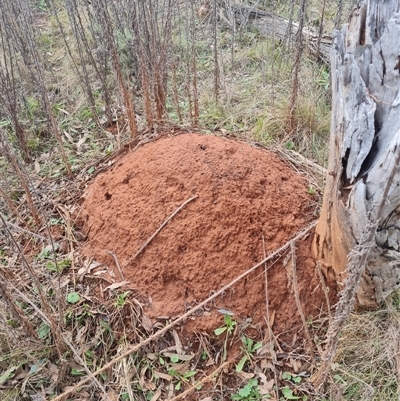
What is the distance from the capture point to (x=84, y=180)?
9.30ft

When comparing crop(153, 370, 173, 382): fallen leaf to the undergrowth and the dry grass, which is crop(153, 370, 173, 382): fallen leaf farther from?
the dry grass

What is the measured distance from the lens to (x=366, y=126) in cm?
→ 157

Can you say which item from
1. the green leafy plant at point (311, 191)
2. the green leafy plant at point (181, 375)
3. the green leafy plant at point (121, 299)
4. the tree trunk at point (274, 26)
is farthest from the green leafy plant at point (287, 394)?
the tree trunk at point (274, 26)

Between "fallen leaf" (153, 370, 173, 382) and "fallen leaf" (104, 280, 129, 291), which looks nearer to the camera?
"fallen leaf" (153, 370, 173, 382)

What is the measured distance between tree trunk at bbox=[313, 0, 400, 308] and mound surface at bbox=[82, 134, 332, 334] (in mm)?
440

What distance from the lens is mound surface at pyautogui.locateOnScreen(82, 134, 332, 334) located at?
2080 millimetres

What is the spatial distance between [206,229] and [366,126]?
2.99ft

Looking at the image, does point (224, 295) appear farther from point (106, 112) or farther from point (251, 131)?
point (106, 112)

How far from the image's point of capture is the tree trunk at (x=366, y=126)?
156 cm

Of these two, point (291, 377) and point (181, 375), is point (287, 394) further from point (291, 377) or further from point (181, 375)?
point (181, 375)

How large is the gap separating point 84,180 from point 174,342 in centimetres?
128

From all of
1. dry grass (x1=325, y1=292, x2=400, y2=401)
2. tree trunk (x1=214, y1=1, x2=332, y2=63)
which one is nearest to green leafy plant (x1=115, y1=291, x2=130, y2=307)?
dry grass (x1=325, y1=292, x2=400, y2=401)

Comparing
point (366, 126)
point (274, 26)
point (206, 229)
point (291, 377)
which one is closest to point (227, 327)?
point (291, 377)

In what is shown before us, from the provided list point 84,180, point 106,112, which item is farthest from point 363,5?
point 106,112
